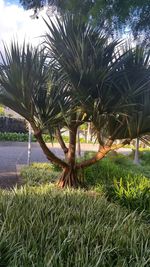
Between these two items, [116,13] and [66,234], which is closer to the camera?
[66,234]

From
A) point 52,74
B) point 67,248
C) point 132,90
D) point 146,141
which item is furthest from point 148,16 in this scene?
point 67,248

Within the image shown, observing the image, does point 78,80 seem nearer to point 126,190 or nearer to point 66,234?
point 126,190

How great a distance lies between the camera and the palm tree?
579 centimetres

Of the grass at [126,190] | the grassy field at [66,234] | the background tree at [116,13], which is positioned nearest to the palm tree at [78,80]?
the background tree at [116,13]

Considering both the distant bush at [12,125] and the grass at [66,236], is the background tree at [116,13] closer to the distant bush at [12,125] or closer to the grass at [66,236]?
the grass at [66,236]

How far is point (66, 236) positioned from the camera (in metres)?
3.04

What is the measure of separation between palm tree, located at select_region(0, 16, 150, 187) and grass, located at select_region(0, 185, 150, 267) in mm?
1956

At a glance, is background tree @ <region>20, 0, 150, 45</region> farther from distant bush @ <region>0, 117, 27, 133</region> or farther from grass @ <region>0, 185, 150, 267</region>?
distant bush @ <region>0, 117, 27, 133</region>

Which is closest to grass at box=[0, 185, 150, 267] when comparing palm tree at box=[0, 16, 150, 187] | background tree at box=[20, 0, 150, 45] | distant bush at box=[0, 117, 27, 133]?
palm tree at box=[0, 16, 150, 187]

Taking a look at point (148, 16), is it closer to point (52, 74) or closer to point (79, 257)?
point (52, 74)

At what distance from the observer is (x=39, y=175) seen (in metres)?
8.66

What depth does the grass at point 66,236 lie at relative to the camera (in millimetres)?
2537

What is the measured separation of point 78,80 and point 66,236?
324cm

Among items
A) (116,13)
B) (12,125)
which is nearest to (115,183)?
(116,13)
